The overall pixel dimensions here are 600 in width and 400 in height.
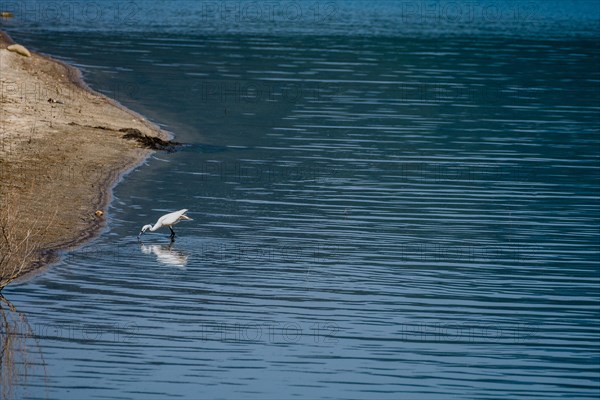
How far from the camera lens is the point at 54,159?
26.2 meters

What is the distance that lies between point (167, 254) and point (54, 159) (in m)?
7.27

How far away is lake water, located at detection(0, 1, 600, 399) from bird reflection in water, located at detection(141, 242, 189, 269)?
53 mm

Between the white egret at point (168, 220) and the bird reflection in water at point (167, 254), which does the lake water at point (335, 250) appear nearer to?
the bird reflection in water at point (167, 254)

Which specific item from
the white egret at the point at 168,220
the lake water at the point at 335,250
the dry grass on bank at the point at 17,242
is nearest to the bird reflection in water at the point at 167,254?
the lake water at the point at 335,250

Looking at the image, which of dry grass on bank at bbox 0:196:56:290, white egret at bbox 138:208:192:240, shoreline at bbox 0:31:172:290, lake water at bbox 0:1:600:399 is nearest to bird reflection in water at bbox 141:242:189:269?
lake water at bbox 0:1:600:399

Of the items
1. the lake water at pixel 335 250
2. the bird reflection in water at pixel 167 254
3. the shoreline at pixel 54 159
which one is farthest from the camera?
the shoreline at pixel 54 159

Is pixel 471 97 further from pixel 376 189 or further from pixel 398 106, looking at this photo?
pixel 376 189

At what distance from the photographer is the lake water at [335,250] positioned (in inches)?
580

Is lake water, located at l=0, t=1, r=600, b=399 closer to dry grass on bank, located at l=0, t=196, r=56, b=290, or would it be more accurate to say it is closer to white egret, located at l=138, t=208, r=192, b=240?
white egret, located at l=138, t=208, r=192, b=240

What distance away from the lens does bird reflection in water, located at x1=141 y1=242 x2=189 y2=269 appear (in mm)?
19484

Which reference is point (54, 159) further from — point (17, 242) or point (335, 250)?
point (335, 250)

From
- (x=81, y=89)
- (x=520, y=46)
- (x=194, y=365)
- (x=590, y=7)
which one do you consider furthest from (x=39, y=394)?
(x=590, y=7)

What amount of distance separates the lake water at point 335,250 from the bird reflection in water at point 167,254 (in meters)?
0.05

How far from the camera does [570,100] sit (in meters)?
41.1
